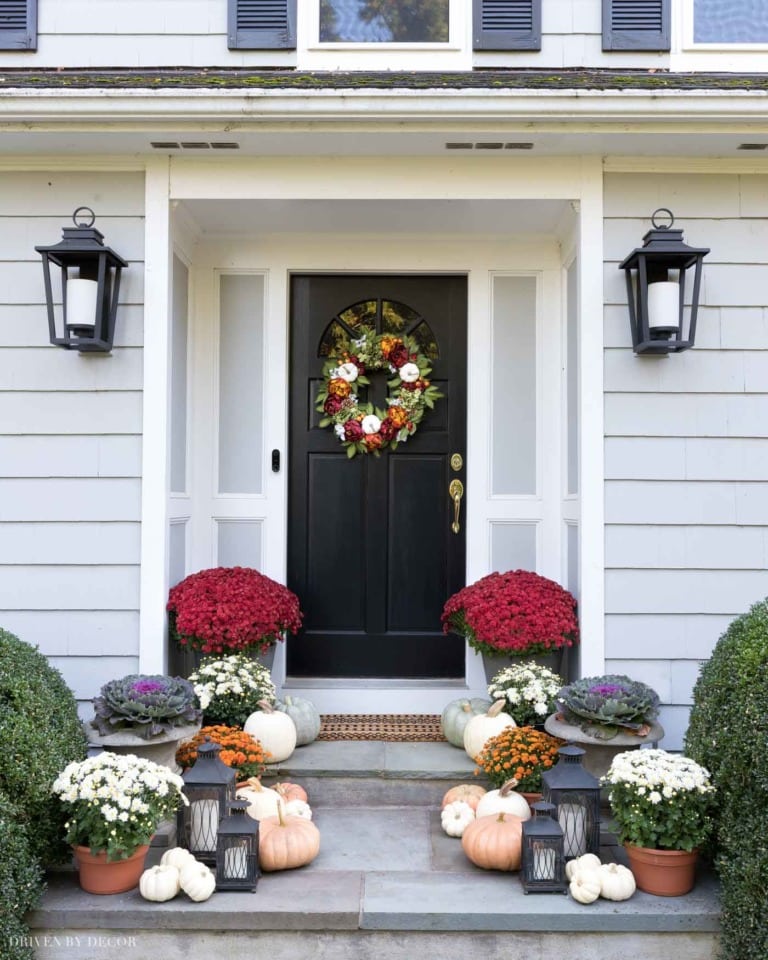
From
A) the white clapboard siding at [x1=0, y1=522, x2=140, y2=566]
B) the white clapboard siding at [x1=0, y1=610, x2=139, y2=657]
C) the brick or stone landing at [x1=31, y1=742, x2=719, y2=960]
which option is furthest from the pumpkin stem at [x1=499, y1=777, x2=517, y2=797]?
the white clapboard siding at [x1=0, y1=522, x2=140, y2=566]

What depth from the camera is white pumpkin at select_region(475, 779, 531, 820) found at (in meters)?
2.98

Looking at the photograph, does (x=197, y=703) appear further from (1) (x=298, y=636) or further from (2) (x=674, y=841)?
(2) (x=674, y=841)

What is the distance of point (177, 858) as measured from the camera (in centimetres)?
266

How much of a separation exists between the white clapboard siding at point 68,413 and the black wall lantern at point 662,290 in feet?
6.97

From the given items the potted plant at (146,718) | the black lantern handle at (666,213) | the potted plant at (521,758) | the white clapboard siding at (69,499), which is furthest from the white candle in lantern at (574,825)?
the black lantern handle at (666,213)

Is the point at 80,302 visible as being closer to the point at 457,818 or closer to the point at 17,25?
the point at 17,25

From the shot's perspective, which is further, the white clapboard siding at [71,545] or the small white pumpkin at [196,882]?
the white clapboard siding at [71,545]

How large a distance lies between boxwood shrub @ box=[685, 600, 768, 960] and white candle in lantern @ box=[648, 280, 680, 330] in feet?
3.85

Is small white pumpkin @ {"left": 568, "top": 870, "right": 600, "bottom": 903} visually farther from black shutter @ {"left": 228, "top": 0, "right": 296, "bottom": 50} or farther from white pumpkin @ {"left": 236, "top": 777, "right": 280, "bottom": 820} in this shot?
black shutter @ {"left": 228, "top": 0, "right": 296, "bottom": 50}

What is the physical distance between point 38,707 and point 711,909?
7.24 feet

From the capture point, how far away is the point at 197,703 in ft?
11.2

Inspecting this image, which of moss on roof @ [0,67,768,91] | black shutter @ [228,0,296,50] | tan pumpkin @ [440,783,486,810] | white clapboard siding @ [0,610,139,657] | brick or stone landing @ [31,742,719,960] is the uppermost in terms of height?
black shutter @ [228,0,296,50]

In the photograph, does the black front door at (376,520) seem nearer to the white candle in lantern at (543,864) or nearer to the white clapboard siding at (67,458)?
the white clapboard siding at (67,458)

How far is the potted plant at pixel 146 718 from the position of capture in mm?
3045
